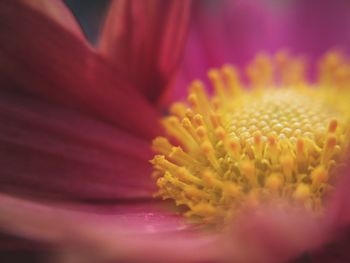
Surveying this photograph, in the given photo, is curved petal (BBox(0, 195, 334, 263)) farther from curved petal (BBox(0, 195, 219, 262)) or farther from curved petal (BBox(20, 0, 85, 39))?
curved petal (BBox(20, 0, 85, 39))

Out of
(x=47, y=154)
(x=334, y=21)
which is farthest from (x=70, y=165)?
(x=334, y=21)

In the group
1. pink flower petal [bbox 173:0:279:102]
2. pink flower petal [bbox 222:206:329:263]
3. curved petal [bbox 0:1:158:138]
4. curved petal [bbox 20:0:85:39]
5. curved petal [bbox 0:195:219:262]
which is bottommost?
pink flower petal [bbox 222:206:329:263]

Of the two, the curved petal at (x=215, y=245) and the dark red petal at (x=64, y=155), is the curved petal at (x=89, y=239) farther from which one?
the dark red petal at (x=64, y=155)

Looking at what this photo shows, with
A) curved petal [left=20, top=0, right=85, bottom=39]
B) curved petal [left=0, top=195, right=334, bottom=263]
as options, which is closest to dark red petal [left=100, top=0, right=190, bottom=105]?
curved petal [left=20, top=0, right=85, bottom=39]

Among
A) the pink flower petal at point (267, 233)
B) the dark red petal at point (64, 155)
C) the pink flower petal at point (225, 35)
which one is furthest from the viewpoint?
the pink flower petal at point (225, 35)

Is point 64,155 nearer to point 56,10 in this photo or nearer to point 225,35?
point 56,10

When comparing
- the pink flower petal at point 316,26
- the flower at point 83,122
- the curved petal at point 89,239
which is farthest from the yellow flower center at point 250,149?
the pink flower petal at point 316,26

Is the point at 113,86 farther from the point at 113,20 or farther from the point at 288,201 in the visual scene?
the point at 288,201
